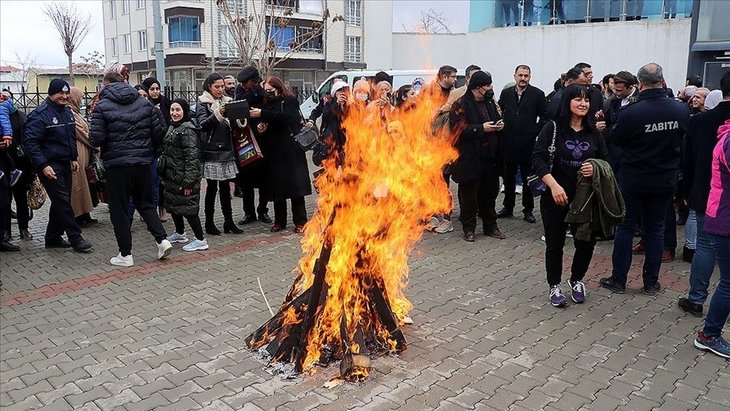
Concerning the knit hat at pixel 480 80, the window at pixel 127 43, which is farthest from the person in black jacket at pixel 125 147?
the window at pixel 127 43

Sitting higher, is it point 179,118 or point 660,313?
point 179,118

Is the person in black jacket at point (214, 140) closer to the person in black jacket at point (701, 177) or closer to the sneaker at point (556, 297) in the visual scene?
the sneaker at point (556, 297)

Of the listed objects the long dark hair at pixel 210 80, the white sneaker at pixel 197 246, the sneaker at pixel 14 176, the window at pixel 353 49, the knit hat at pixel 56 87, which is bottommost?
the white sneaker at pixel 197 246

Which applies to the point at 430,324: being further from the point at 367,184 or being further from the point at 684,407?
the point at 684,407

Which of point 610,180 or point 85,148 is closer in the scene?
point 610,180

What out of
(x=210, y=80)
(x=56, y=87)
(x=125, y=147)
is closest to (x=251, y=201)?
(x=210, y=80)

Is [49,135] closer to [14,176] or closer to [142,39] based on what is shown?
[14,176]

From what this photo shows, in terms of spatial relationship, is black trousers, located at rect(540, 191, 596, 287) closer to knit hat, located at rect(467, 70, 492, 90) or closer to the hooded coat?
knit hat, located at rect(467, 70, 492, 90)

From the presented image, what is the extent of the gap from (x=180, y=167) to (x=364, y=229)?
3.73 metres

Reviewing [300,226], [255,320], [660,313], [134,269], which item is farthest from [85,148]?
[660,313]

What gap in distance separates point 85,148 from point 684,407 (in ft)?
24.9

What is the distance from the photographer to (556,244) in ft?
17.6

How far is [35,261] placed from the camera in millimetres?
7172

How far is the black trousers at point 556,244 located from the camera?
530cm
